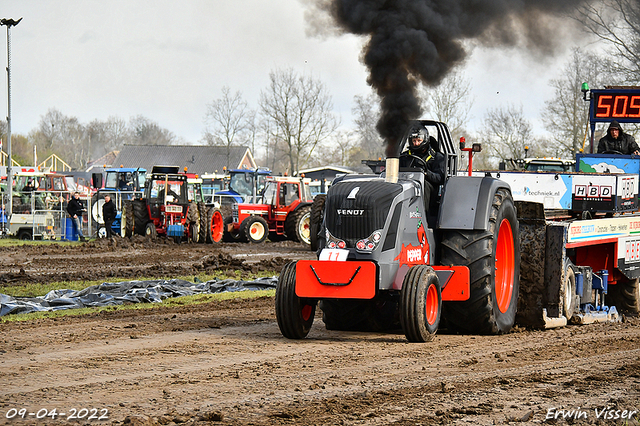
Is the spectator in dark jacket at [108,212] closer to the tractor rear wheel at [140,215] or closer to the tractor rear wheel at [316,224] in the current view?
the tractor rear wheel at [140,215]

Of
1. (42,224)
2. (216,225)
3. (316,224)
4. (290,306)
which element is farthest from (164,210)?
(290,306)

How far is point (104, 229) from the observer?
29375mm

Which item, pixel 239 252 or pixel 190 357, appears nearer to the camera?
pixel 190 357

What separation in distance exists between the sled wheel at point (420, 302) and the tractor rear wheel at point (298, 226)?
59.3 feet

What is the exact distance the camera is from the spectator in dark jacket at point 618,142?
13.2 m

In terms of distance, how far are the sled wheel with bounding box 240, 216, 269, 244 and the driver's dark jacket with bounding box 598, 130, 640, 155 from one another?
1469 centimetres

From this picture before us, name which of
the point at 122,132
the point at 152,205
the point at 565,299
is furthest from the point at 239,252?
the point at 122,132

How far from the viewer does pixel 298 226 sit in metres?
25.9

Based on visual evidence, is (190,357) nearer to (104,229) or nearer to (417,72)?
(417,72)

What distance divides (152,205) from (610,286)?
16792 millimetres

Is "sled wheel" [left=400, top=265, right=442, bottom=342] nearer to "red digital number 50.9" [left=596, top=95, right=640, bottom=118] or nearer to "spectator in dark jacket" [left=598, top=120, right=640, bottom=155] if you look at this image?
"spectator in dark jacket" [left=598, top=120, right=640, bottom=155]

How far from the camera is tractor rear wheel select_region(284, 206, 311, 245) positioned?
84.9 ft

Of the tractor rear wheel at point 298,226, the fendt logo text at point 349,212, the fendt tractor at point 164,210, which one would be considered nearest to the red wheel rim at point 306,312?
the fendt logo text at point 349,212

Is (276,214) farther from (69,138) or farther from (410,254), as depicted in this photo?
(69,138)
